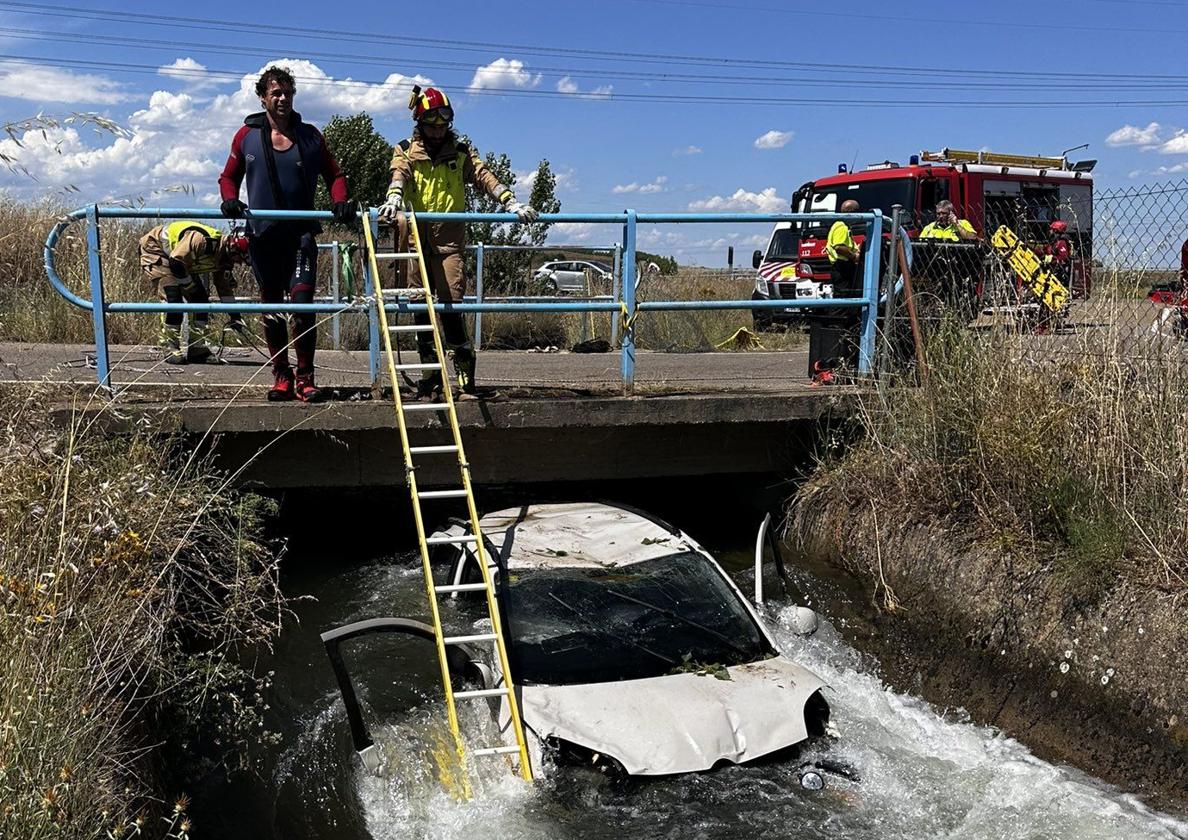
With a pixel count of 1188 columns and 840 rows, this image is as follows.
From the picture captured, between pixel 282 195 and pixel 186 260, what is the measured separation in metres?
3.05

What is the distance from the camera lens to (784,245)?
17.4 meters

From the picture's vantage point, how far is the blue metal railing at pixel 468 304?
245 inches

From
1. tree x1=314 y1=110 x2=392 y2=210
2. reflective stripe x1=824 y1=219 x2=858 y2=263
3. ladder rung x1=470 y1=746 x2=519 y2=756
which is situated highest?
tree x1=314 y1=110 x2=392 y2=210

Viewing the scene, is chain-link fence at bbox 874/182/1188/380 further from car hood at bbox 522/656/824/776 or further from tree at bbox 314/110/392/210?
tree at bbox 314/110/392/210

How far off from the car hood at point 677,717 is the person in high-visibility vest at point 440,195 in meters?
2.87

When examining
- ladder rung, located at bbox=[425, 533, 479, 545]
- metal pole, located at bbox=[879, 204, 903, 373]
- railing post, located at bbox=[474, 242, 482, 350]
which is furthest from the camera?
railing post, located at bbox=[474, 242, 482, 350]

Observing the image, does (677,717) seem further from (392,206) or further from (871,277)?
(871,277)

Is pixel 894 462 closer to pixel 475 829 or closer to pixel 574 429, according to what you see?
pixel 574 429

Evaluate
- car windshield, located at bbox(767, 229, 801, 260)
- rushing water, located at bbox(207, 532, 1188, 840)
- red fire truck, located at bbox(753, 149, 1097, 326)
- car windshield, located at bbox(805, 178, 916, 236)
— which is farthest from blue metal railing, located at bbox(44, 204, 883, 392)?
car windshield, located at bbox(767, 229, 801, 260)

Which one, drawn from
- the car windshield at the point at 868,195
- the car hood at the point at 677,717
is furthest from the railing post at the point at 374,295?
the car windshield at the point at 868,195

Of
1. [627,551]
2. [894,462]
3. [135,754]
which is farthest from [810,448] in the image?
[135,754]

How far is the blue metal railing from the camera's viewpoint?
6.22m

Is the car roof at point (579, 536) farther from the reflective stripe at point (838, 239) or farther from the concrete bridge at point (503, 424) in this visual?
the reflective stripe at point (838, 239)

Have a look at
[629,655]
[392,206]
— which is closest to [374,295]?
[392,206]
